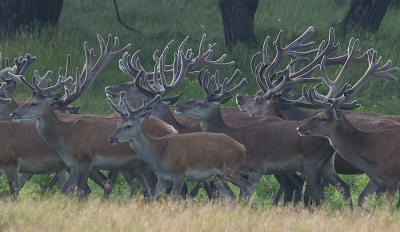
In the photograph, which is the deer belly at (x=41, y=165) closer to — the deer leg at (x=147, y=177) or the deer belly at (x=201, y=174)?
the deer leg at (x=147, y=177)

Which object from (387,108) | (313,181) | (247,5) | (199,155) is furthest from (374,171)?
(247,5)

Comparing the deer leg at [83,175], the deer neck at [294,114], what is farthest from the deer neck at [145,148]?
the deer neck at [294,114]

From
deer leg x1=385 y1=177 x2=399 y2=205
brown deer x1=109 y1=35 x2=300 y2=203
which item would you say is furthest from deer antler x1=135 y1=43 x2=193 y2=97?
deer leg x1=385 y1=177 x2=399 y2=205

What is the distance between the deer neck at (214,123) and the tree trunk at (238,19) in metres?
7.89

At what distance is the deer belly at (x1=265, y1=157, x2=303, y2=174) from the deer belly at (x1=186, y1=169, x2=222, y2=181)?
4.07ft

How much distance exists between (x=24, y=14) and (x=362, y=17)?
25.0 feet

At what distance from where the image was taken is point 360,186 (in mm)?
13391

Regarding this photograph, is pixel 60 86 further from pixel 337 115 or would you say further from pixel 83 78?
pixel 337 115

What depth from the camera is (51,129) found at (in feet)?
37.3

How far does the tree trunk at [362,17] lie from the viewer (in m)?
21.5

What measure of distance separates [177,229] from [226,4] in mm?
12436

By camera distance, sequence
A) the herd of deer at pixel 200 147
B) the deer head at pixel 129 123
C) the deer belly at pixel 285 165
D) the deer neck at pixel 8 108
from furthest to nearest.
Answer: the deer neck at pixel 8 108 < the deer belly at pixel 285 165 < the herd of deer at pixel 200 147 < the deer head at pixel 129 123

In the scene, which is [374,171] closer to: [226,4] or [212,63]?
[212,63]

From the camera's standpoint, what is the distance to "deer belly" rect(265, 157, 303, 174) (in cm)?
1188
